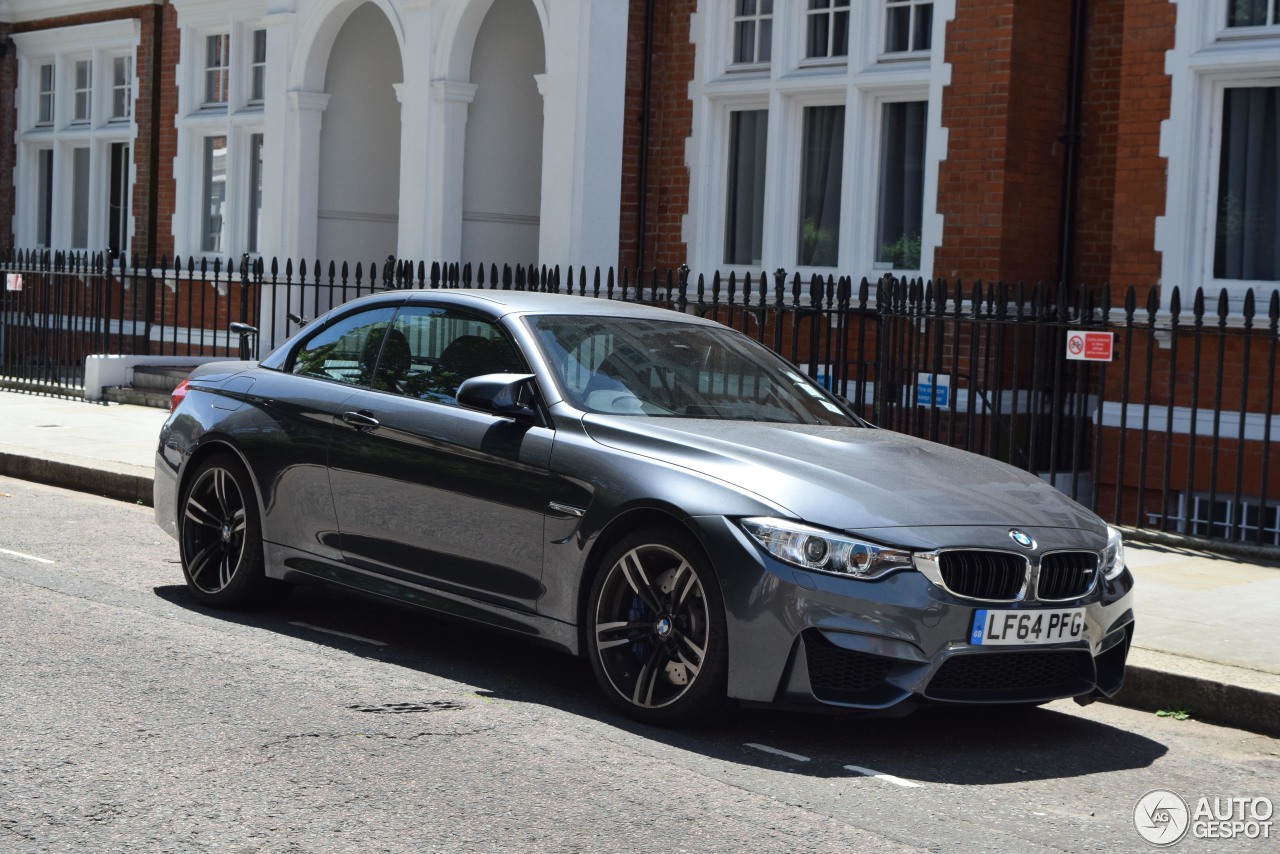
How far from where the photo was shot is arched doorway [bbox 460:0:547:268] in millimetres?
17922

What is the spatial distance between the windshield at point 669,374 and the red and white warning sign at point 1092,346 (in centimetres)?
397

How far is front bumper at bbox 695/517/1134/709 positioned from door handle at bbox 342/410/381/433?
6.11 ft

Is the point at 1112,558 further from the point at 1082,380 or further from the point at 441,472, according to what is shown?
the point at 1082,380

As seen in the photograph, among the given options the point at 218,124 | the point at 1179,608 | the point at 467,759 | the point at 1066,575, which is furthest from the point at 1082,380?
the point at 218,124

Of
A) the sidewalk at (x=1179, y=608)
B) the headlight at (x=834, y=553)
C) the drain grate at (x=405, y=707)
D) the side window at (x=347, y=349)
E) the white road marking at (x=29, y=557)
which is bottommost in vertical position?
the drain grate at (x=405, y=707)

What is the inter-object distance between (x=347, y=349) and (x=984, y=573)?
317 cm

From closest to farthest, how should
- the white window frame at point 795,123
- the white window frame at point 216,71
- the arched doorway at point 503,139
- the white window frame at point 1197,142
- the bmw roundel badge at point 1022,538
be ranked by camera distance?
the bmw roundel badge at point 1022,538
the white window frame at point 1197,142
the white window frame at point 795,123
the arched doorway at point 503,139
the white window frame at point 216,71

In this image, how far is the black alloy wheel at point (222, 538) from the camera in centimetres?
755

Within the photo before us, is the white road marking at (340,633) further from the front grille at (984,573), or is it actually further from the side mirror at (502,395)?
the front grille at (984,573)

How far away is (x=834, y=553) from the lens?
18.2 ft

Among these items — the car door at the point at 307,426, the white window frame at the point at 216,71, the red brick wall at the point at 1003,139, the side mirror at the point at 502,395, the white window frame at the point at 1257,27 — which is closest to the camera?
the side mirror at the point at 502,395

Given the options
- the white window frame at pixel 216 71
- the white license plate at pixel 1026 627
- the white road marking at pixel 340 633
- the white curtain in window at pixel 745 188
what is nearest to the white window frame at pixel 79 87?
the white window frame at pixel 216 71

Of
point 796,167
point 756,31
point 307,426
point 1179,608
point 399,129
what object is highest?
point 756,31

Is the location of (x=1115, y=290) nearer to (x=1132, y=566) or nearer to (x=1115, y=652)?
(x=1132, y=566)
